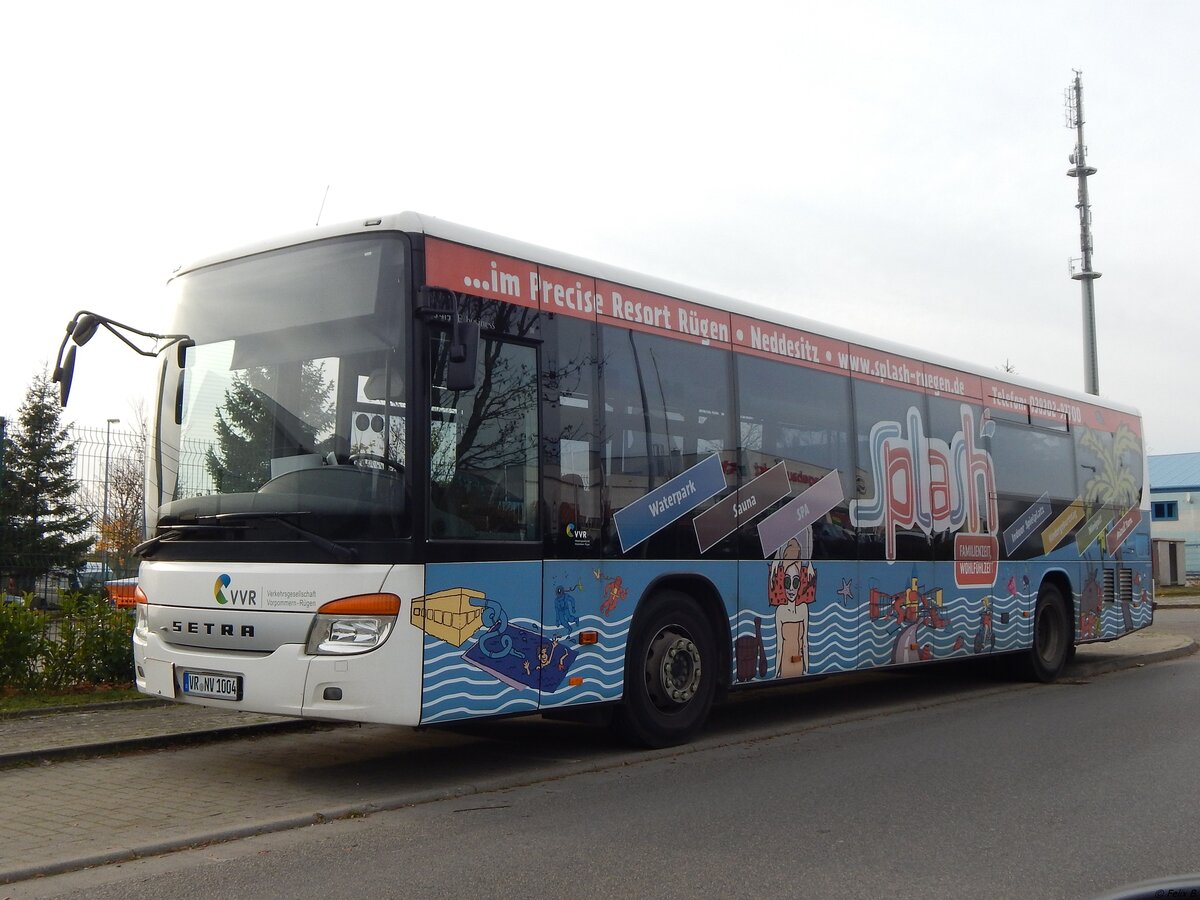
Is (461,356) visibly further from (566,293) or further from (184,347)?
(184,347)

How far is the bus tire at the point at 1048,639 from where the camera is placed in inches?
535

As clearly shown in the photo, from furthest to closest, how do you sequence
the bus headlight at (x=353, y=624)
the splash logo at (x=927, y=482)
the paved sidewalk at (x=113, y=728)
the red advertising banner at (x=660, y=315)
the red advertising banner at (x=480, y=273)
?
the splash logo at (x=927, y=482) → the red advertising banner at (x=660, y=315) → the paved sidewalk at (x=113, y=728) → the red advertising banner at (x=480, y=273) → the bus headlight at (x=353, y=624)

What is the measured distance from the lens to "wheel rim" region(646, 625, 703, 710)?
28.1 ft

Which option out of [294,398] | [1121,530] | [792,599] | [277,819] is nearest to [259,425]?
[294,398]

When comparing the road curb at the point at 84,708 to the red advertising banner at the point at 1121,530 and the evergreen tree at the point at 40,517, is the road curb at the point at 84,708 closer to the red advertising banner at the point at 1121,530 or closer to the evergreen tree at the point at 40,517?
the evergreen tree at the point at 40,517

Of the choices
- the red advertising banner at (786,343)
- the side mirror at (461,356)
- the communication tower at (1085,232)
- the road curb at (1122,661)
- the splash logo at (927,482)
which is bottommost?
the road curb at (1122,661)

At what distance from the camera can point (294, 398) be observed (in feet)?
23.9

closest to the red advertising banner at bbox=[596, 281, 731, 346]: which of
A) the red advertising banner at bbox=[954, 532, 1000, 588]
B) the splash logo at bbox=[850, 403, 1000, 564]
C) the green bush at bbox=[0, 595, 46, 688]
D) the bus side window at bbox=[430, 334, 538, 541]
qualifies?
the bus side window at bbox=[430, 334, 538, 541]

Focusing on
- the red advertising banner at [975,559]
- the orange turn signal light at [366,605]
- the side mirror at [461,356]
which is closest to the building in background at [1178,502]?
the red advertising banner at [975,559]

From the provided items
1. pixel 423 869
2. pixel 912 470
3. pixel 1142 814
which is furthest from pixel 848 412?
pixel 423 869

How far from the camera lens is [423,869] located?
5.44m

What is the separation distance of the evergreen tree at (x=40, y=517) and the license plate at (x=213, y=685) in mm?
3898

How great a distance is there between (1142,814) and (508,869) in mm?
3585

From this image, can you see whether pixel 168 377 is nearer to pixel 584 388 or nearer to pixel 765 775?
pixel 584 388
